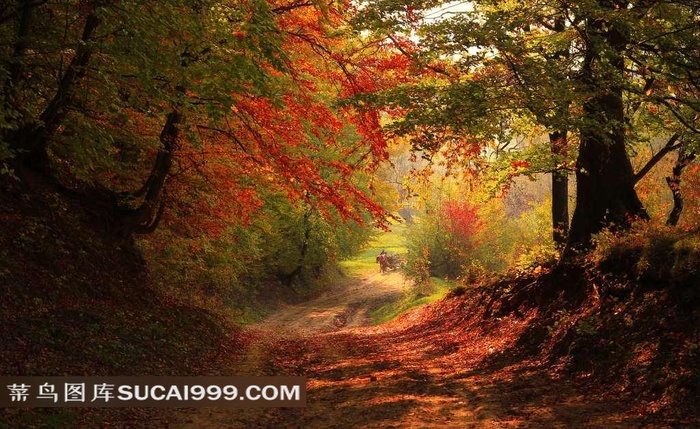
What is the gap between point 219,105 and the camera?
28.9ft

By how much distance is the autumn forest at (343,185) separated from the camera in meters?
7.73

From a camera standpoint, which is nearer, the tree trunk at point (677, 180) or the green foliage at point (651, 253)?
the green foliage at point (651, 253)

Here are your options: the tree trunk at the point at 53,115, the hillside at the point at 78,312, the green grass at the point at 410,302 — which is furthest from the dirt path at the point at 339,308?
the tree trunk at the point at 53,115

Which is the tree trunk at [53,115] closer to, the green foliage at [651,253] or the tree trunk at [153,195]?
the tree trunk at [153,195]

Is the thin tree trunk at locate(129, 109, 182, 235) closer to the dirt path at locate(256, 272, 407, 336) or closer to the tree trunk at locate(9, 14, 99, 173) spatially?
the tree trunk at locate(9, 14, 99, 173)

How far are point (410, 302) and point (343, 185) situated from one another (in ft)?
55.4

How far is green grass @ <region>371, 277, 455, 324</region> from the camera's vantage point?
88.9 feet

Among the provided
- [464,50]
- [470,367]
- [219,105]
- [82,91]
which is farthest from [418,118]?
[82,91]

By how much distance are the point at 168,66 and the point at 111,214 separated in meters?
6.78

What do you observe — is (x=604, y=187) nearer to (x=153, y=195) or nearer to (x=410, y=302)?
(x=153, y=195)

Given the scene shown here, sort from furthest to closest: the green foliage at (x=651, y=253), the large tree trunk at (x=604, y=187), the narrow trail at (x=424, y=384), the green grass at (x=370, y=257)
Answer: the green grass at (x=370, y=257)
the large tree trunk at (x=604, y=187)
the green foliage at (x=651, y=253)
the narrow trail at (x=424, y=384)

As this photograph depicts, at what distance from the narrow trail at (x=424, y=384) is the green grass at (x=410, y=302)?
29.8 ft

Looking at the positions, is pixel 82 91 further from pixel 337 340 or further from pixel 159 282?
pixel 337 340

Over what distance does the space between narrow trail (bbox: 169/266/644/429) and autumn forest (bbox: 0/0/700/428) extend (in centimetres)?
6
